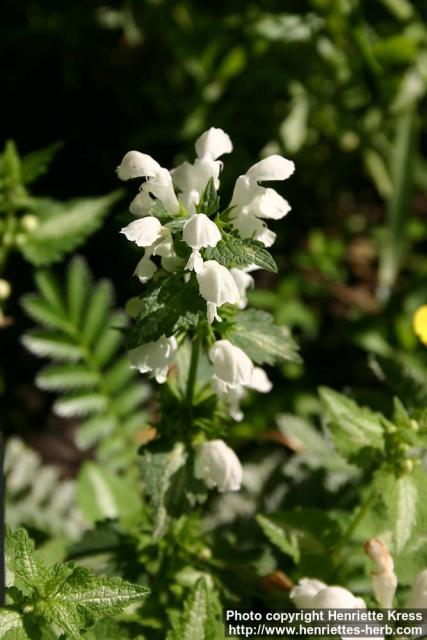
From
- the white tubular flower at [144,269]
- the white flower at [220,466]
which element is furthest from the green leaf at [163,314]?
the white flower at [220,466]

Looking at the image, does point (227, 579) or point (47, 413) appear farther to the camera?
point (47, 413)

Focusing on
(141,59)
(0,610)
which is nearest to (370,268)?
(141,59)

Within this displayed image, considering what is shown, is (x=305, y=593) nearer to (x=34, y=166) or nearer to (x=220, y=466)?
(x=220, y=466)

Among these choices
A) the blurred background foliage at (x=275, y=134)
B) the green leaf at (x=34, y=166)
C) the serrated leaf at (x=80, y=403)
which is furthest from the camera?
the blurred background foliage at (x=275, y=134)

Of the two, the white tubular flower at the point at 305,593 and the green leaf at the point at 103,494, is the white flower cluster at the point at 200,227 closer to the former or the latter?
the white tubular flower at the point at 305,593

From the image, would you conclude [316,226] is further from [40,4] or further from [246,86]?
[40,4]

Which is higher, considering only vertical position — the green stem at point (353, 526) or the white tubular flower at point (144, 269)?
the white tubular flower at point (144, 269)

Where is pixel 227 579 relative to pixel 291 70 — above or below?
below
